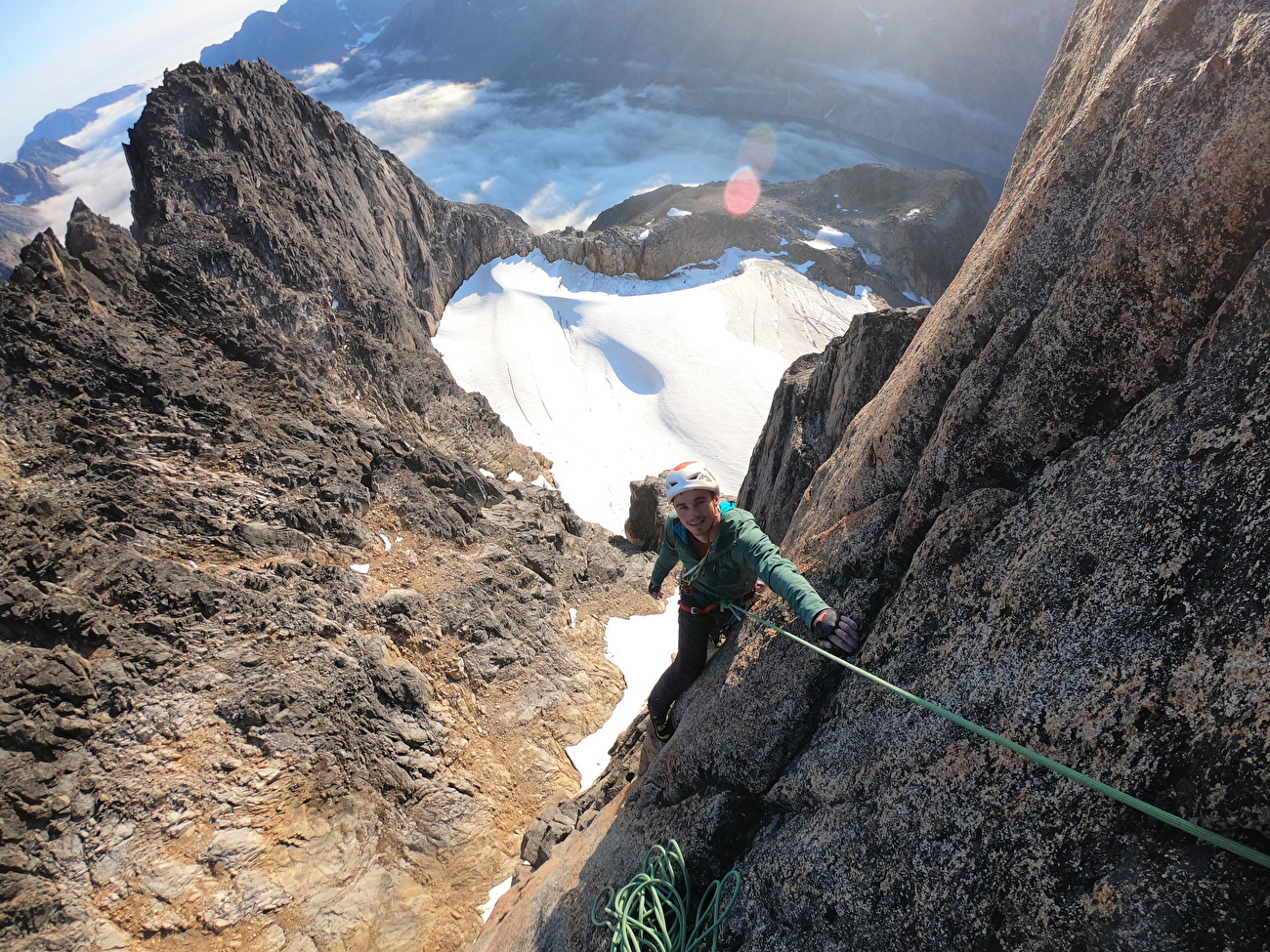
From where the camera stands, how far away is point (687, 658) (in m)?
6.05

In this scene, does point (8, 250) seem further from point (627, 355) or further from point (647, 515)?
point (647, 515)

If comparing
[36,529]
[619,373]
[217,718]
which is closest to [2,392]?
[36,529]

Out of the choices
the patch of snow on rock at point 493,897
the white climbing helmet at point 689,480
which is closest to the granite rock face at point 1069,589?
the white climbing helmet at point 689,480

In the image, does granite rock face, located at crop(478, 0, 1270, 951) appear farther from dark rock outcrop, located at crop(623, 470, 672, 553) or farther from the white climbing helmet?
dark rock outcrop, located at crop(623, 470, 672, 553)

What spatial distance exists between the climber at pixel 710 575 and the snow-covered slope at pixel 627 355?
26.0 metres

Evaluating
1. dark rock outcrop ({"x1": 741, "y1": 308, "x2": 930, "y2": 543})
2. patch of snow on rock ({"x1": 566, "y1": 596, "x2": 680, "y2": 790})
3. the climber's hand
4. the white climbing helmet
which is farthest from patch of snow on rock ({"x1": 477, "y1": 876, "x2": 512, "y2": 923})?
the climber's hand

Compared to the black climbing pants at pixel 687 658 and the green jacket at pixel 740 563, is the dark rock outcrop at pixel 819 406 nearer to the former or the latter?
the black climbing pants at pixel 687 658

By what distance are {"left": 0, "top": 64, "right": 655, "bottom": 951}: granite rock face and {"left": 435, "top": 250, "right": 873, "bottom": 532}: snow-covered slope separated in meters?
16.4

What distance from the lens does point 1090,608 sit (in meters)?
2.88

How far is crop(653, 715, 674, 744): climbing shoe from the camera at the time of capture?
635cm

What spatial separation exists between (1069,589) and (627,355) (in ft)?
160

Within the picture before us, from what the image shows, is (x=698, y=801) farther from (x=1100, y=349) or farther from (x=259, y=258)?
(x=259, y=258)

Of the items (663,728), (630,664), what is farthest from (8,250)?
(663,728)

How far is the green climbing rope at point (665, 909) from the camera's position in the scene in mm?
4184
